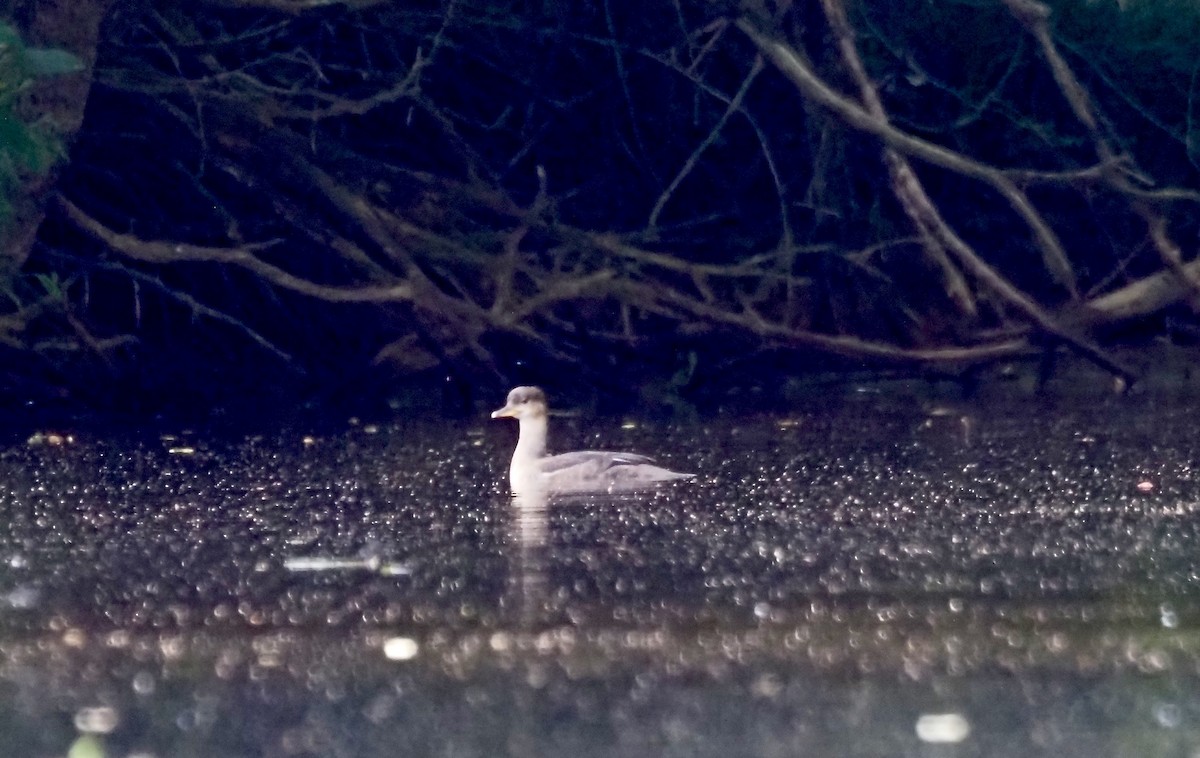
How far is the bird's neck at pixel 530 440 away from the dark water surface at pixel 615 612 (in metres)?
0.14

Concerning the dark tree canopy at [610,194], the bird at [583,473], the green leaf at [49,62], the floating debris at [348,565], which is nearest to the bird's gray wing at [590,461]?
the bird at [583,473]

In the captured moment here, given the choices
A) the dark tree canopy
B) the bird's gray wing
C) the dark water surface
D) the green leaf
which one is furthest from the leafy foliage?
the bird's gray wing

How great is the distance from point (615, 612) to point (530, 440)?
6.48 feet

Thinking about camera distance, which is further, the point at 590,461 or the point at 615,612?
the point at 590,461

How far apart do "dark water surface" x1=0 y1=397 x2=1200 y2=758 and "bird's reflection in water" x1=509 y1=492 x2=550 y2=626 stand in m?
0.01

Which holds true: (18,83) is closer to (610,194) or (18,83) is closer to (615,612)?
(615,612)

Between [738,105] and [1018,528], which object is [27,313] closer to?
[738,105]

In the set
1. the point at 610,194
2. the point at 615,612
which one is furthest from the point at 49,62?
the point at 610,194

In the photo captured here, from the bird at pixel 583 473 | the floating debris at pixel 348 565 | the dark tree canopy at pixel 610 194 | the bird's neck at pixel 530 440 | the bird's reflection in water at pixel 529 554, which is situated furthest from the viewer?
the dark tree canopy at pixel 610 194

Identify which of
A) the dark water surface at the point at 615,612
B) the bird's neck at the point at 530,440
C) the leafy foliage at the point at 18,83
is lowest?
the dark water surface at the point at 615,612

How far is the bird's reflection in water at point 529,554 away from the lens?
2.93 m

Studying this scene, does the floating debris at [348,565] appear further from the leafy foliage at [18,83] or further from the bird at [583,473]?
the leafy foliage at [18,83]

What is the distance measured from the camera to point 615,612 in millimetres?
2854

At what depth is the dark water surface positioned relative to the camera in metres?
2.18
